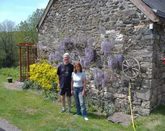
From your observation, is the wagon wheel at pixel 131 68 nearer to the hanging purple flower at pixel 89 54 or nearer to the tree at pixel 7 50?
the hanging purple flower at pixel 89 54

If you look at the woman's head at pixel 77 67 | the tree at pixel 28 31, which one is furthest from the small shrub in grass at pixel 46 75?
the tree at pixel 28 31

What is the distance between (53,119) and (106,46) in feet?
10.7

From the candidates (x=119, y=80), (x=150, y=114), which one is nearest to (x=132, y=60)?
(x=119, y=80)

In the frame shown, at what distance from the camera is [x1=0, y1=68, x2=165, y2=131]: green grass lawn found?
9.56m

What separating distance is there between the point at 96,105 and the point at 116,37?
8.41ft

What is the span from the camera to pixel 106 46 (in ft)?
38.6

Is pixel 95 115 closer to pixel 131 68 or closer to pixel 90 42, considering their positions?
pixel 131 68

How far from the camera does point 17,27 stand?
3091 cm

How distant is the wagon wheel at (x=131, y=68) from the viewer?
10852mm

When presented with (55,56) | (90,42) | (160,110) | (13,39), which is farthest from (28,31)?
(160,110)

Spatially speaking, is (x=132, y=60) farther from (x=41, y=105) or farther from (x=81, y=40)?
(x=41, y=105)

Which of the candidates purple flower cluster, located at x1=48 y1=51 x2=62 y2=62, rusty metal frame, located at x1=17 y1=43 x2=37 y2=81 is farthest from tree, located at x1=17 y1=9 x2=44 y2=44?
purple flower cluster, located at x1=48 y1=51 x2=62 y2=62

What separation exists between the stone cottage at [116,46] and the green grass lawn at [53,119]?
72cm

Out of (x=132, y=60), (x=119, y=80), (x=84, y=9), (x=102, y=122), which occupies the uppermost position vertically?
(x=84, y=9)
